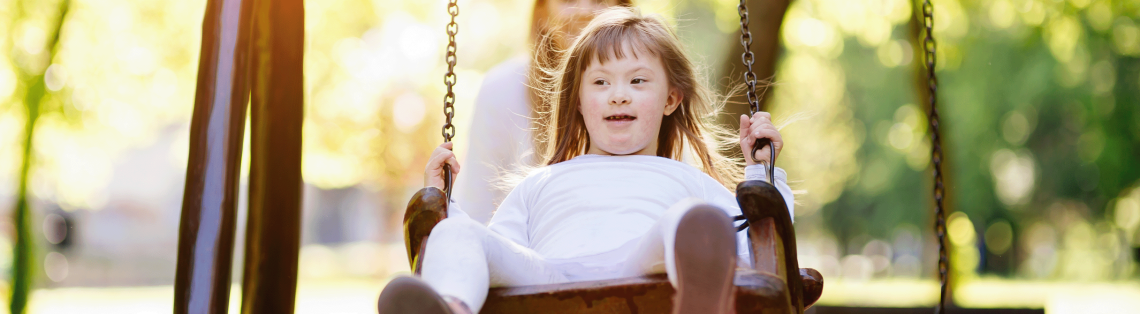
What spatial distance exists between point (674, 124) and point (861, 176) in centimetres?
1182

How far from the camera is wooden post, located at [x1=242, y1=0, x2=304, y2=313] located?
2361 mm

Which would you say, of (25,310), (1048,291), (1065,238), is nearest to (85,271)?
(25,310)

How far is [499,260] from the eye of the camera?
1536 mm

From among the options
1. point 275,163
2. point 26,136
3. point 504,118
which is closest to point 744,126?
point 504,118

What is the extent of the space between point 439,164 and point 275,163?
0.67 meters

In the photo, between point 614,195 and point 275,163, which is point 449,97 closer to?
point 614,195

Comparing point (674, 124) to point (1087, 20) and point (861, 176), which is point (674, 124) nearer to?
point (1087, 20)

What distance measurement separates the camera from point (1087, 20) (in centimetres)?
942

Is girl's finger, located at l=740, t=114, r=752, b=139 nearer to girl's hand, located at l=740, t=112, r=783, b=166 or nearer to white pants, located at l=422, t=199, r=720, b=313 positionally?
girl's hand, located at l=740, t=112, r=783, b=166

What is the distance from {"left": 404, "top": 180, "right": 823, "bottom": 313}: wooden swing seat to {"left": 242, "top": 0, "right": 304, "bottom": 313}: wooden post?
86 cm

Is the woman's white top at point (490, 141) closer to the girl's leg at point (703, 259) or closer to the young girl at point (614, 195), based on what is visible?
the young girl at point (614, 195)

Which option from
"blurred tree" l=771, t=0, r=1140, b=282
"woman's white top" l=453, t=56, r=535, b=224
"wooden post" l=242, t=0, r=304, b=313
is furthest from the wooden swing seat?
"blurred tree" l=771, t=0, r=1140, b=282

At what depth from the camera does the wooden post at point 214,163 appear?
84.2 inches

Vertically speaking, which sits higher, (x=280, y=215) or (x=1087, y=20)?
(x=1087, y=20)
